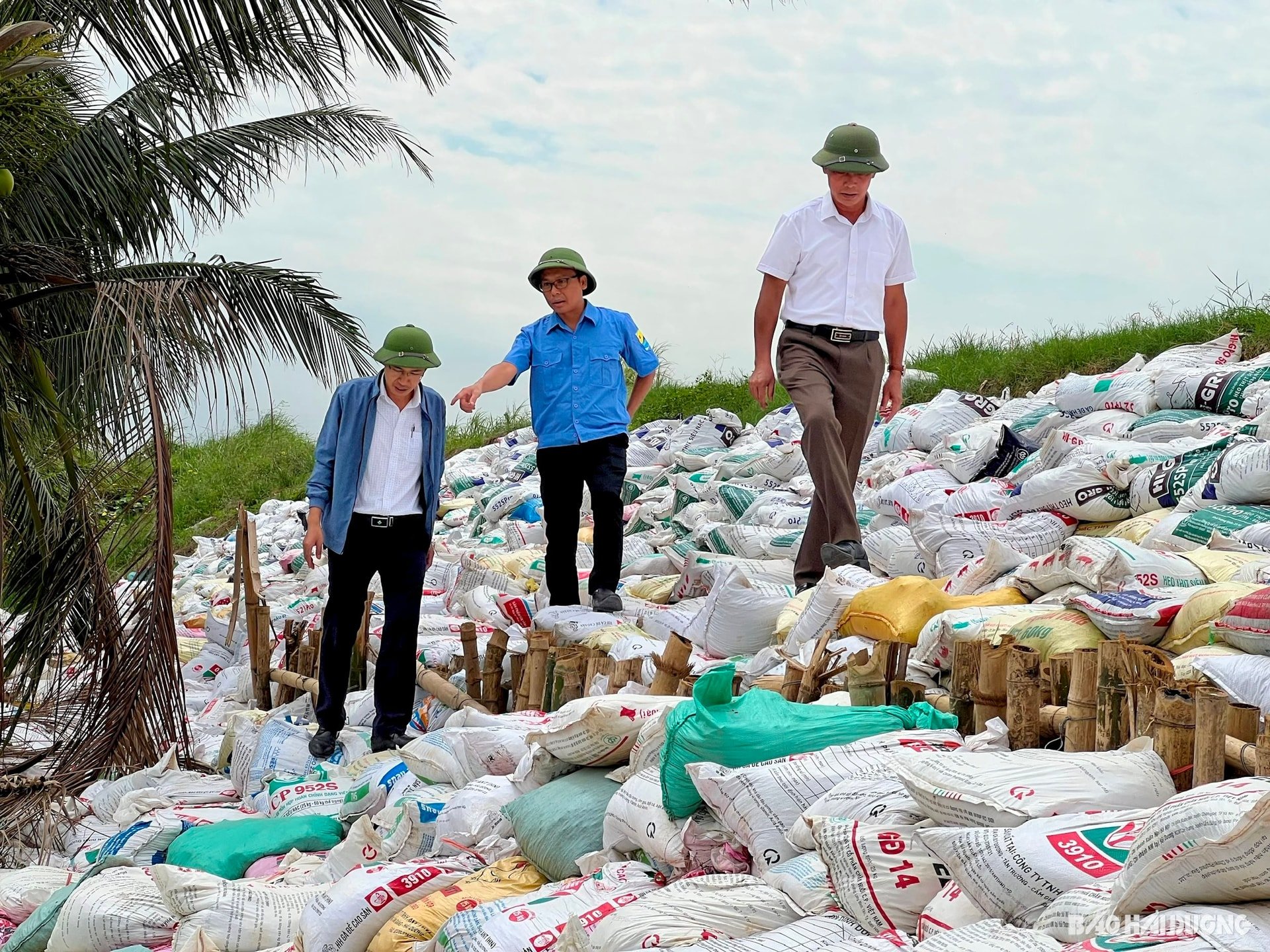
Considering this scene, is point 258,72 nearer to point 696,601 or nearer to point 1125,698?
point 696,601

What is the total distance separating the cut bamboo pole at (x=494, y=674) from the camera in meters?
5.02

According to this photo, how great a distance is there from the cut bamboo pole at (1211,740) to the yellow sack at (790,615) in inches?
80.4

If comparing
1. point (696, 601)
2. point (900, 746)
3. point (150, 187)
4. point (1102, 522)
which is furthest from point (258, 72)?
point (900, 746)

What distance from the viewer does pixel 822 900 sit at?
2.44m

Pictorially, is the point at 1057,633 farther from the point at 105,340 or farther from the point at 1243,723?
the point at 105,340

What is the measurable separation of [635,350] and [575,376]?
31cm

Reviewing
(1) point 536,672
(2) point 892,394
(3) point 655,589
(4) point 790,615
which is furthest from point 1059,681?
(3) point 655,589

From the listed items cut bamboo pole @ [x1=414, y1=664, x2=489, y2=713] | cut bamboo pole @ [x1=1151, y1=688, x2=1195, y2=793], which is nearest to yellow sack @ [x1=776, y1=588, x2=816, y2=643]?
cut bamboo pole @ [x1=414, y1=664, x2=489, y2=713]

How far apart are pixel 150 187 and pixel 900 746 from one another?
6.09 meters

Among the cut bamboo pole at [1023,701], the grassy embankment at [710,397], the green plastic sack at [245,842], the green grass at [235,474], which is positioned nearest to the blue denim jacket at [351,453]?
the green plastic sack at [245,842]

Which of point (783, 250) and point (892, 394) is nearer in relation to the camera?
point (783, 250)

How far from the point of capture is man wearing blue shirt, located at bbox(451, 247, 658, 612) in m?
5.43

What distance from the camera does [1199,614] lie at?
3395 millimetres

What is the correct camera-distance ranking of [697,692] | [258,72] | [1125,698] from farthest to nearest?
[258,72] < [697,692] < [1125,698]
